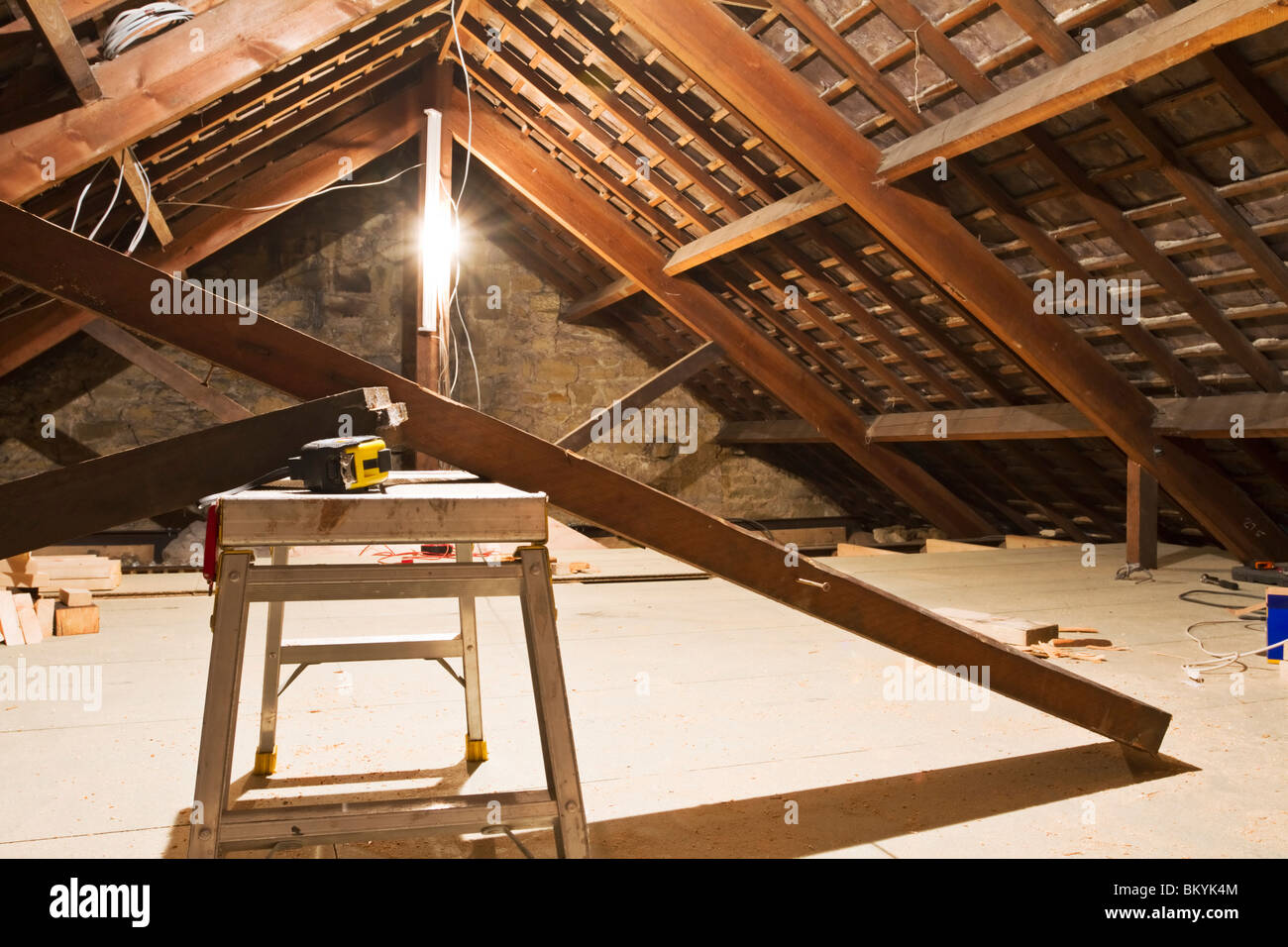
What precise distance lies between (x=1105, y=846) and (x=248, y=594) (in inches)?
61.2

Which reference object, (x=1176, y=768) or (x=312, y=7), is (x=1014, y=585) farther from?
(x=312, y=7)

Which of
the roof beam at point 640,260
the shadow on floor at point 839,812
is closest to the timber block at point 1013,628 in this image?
the shadow on floor at point 839,812

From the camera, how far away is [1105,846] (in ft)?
5.49

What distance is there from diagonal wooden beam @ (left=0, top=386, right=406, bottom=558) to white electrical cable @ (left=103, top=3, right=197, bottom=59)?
1.99 m

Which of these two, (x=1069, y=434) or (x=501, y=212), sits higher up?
(x=501, y=212)

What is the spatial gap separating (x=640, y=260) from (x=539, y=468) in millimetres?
4767

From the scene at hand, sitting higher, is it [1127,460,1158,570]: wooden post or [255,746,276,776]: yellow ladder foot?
[1127,460,1158,570]: wooden post

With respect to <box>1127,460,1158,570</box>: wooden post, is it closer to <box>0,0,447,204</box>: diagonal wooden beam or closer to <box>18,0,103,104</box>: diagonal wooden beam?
<box>0,0,447,204</box>: diagonal wooden beam

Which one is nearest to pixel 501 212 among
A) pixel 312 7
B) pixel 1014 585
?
pixel 312 7

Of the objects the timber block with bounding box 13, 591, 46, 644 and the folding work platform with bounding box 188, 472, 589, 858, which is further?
the timber block with bounding box 13, 591, 46, 644

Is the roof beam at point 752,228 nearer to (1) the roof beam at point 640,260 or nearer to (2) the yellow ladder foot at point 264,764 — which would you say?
(1) the roof beam at point 640,260

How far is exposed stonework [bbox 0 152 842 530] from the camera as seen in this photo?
6.89m

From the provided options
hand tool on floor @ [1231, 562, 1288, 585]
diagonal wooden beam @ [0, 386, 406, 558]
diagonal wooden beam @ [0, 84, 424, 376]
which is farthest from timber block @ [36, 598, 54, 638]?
hand tool on floor @ [1231, 562, 1288, 585]
